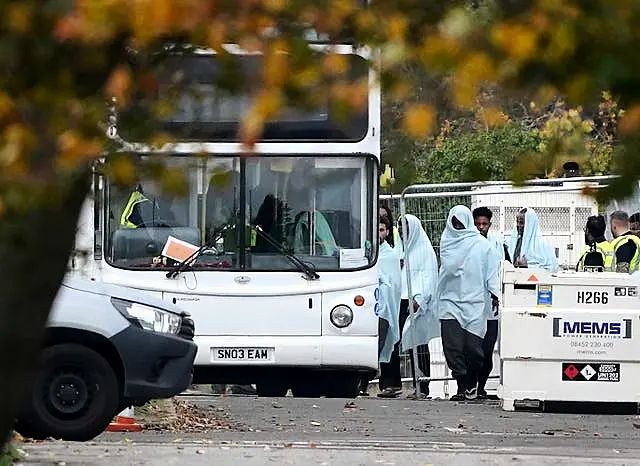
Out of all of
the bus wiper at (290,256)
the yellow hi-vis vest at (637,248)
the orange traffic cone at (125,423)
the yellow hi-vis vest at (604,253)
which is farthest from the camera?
the yellow hi-vis vest at (604,253)

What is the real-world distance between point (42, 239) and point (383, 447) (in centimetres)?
788

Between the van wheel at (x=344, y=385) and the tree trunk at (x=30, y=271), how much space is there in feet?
37.2

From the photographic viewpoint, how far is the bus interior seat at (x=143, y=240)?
13.7m

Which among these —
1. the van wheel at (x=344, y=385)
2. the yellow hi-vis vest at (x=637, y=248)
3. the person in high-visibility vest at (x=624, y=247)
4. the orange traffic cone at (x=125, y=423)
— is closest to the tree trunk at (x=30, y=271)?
the orange traffic cone at (x=125, y=423)

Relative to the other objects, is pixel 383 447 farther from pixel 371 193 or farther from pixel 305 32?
pixel 305 32

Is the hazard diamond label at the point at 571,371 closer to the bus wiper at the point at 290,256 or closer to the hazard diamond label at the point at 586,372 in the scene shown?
the hazard diamond label at the point at 586,372

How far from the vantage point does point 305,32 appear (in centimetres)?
258

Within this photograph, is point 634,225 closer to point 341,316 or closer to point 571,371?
point 571,371

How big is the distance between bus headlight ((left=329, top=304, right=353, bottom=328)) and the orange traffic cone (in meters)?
2.46

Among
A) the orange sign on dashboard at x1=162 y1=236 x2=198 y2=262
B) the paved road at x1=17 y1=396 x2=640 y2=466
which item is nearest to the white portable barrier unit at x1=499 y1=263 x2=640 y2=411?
the paved road at x1=17 y1=396 x2=640 y2=466

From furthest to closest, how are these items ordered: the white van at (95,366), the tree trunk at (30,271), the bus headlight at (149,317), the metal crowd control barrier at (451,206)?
the metal crowd control barrier at (451,206) < the bus headlight at (149,317) < the white van at (95,366) < the tree trunk at (30,271)

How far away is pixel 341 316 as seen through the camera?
45.0ft

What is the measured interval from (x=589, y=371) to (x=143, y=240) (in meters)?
4.14

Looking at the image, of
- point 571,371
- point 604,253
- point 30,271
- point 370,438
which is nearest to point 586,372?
point 571,371
